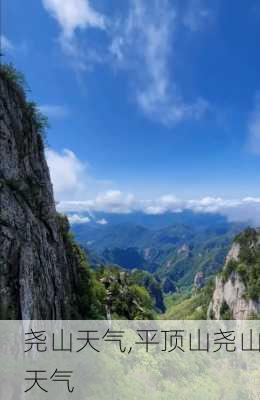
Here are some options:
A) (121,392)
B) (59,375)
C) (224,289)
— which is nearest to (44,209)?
(59,375)

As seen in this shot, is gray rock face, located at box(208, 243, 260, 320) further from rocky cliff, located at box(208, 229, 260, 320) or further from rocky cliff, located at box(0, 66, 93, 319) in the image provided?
rocky cliff, located at box(0, 66, 93, 319)

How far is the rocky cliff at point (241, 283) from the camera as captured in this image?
143 meters

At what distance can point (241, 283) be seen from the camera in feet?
500

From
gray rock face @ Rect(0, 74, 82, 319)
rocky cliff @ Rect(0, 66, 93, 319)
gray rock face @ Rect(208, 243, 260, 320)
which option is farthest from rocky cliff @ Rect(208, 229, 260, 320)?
gray rock face @ Rect(0, 74, 82, 319)

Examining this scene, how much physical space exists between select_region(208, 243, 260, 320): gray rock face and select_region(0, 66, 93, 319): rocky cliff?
395 feet

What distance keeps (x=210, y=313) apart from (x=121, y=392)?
6326 inches

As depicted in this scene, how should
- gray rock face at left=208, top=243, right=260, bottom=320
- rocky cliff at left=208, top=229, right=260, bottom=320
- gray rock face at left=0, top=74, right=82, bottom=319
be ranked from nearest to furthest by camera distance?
gray rock face at left=0, top=74, right=82, bottom=319 → rocky cliff at left=208, top=229, right=260, bottom=320 → gray rock face at left=208, top=243, right=260, bottom=320

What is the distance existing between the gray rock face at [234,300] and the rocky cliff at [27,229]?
12036cm

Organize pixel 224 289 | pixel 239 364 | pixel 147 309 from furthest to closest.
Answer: pixel 224 289 < pixel 239 364 < pixel 147 309

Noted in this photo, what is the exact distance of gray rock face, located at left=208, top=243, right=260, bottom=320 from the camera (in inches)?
5655

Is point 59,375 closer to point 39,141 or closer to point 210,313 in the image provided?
point 39,141

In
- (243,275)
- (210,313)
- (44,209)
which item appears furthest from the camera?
(210,313)

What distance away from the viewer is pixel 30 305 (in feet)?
79.7

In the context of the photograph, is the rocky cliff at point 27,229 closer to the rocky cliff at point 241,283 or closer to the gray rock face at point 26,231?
the gray rock face at point 26,231
